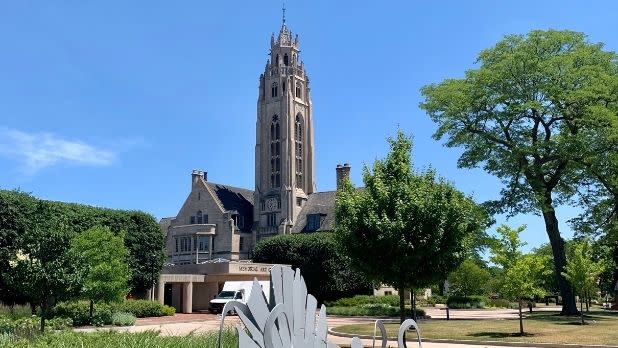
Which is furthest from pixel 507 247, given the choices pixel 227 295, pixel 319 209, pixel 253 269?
pixel 319 209

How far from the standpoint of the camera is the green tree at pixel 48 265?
20922mm

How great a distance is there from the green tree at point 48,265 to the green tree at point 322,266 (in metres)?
33.7

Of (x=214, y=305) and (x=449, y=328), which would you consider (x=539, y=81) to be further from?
(x=214, y=305)

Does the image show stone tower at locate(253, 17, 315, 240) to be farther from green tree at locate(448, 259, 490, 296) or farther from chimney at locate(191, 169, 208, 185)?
green tree at locate(448, 259, 490, 296)

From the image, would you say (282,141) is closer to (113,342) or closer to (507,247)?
(507,247)

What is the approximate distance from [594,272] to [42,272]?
1005 inches

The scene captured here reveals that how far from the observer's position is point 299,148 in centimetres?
9019

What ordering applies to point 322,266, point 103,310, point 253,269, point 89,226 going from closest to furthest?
point 103,310
point 89,226
point 253,269
point 322,266

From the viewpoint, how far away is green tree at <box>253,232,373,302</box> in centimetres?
5534

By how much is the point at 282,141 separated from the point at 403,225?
6713cm

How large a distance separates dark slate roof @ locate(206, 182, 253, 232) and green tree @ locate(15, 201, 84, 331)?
2244 inches

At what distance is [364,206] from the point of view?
856 inches

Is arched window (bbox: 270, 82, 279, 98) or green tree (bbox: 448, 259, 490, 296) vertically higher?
arched window (bbox: 270, 82, 279, 98)

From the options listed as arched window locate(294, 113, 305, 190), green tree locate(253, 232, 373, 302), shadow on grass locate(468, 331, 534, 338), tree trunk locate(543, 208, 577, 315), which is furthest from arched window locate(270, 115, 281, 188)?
shadow on grass locate(468, 331, 534, 338)
